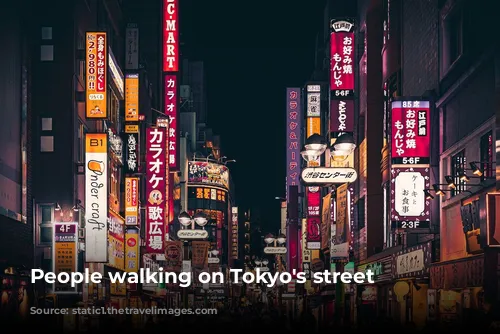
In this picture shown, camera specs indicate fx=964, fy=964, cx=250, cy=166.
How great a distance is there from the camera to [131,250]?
172 feet

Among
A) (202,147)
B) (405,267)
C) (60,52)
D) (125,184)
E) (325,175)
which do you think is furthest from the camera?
(202,147)

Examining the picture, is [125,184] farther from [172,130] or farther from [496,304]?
[496,304]

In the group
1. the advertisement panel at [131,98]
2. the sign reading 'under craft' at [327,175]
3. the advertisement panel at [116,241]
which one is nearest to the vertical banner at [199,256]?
the advertisement panel at [116,241]

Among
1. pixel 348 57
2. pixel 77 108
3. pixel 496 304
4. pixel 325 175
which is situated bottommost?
pixel 496 304

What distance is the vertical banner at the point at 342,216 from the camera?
53.1 metres

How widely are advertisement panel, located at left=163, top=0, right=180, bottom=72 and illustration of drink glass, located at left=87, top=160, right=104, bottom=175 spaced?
2222cm

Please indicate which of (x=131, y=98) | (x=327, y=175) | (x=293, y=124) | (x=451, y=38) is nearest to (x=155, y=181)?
(x=131, y=98)

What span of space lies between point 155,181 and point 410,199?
81.8 feet

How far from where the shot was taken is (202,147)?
164625mm

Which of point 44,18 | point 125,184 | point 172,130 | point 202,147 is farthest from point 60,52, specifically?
point 202,147

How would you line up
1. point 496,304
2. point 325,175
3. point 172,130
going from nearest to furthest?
point 496,304
point 325,175
point 172,130

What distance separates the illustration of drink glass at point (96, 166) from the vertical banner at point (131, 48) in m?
20.0

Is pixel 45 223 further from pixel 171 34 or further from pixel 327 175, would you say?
pixel 171 34

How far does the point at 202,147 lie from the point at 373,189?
120m
